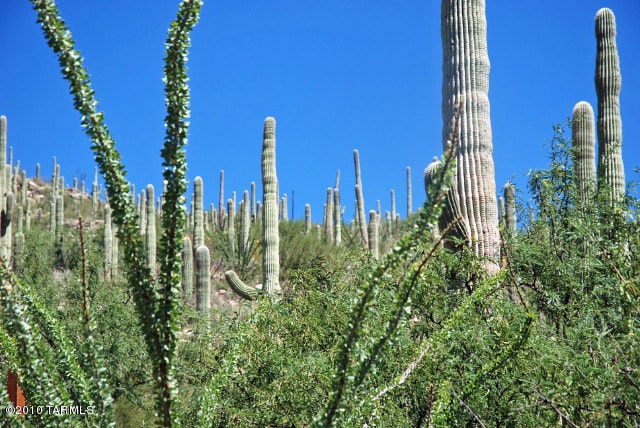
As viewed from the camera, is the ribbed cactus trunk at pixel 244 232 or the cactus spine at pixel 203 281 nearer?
the cactus spine at pixel 203 281

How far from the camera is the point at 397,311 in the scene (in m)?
3.01

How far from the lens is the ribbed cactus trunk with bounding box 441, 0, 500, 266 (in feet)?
27.6

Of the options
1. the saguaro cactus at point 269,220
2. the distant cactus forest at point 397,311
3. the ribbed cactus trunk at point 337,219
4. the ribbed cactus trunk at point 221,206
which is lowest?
the distant cactus forest at point 397,311

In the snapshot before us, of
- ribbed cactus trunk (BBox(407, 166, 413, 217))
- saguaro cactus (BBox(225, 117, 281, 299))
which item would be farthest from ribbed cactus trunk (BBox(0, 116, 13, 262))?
ribbed cactus trunk (BBox(407, 166, 413, 217))

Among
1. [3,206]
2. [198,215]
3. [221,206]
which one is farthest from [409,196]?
[3,206]

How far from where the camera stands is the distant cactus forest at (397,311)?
2.84m

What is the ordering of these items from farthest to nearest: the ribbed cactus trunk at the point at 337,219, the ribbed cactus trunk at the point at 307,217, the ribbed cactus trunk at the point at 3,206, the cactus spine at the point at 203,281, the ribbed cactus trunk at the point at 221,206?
the ribbed cactus trunk at the point at 221,206
the ribbed cactus trunk at the point at 307,217
the ribbed cactus trunk at the point at 337,219
the ribbed cactus trunk at the point at 3,206
the cactus spine at the point at 203,281

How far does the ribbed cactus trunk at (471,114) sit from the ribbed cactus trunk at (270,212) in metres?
4.96

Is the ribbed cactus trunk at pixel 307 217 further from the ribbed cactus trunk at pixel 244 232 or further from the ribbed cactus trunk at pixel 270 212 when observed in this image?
the ribbed cactus trunk at pixel 270 212

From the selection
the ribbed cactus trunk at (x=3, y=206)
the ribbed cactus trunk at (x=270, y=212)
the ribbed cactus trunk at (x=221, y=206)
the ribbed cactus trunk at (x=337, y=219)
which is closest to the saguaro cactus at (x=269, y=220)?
the ribbed cactus trunk at (x=270, y=212)

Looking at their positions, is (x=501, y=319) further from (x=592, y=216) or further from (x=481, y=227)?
(x=481, y=227)

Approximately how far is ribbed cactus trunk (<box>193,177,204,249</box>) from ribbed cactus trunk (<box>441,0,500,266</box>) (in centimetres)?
1107

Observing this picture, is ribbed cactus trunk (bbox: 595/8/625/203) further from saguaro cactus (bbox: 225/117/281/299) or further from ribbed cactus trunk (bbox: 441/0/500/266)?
saguaro cactus (bbox: 225/117/281/299)

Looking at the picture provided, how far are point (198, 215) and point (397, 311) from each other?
1687 centimetres
